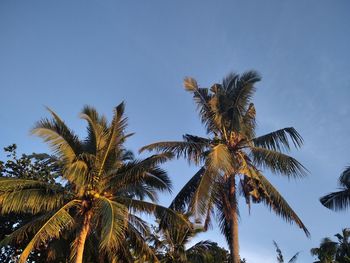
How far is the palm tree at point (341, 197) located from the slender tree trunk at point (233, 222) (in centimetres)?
816

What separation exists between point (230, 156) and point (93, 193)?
5383 millimetres

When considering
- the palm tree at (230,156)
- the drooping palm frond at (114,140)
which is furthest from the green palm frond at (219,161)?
the drooping palm frond at (114,140)

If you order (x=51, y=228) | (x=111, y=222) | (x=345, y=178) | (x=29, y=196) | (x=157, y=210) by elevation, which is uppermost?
(x=345, y=178)

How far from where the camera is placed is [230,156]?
15.5 metres

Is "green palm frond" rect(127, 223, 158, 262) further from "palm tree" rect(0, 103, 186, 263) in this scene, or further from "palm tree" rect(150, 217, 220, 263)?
"palm tree" rect(150, 217, 220, 263)

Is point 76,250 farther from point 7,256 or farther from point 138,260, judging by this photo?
point 7,256

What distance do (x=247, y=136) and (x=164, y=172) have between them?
3855 mm

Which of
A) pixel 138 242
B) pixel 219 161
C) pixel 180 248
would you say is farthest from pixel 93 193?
pixel 180 248

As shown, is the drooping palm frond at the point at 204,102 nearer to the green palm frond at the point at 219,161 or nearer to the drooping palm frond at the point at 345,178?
the green palm frond at the point at 219,161

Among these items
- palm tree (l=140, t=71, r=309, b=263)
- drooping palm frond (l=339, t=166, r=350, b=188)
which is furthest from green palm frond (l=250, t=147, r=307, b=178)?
drooping palm frond (l=339, t=166, r=350, b=188)

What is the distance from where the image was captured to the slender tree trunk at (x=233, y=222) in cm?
1506

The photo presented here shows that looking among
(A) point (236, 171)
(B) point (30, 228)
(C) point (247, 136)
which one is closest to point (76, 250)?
(B) point (30, 228)

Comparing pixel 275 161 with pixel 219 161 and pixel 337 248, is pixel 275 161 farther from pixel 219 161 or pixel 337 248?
pixel 337 248

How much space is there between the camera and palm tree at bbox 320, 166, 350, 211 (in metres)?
21.4
